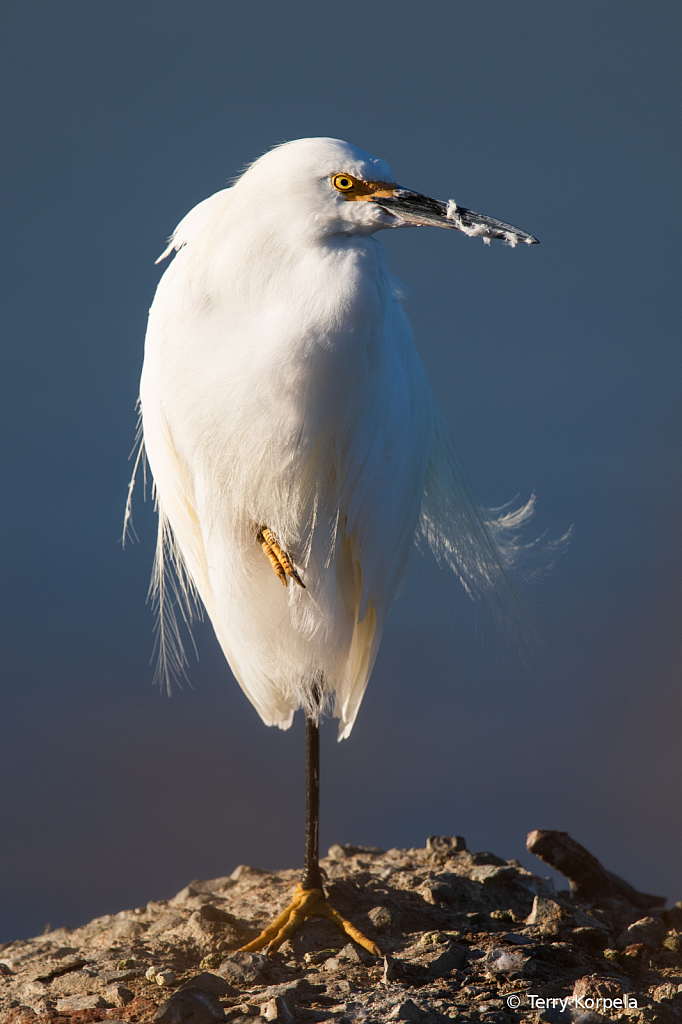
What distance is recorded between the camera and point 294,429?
80.6 inches

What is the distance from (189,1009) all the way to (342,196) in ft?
6.18

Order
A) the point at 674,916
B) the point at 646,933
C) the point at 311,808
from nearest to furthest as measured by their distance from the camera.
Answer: the point at 646,933 → the point at 674,916 → the point at 311,808

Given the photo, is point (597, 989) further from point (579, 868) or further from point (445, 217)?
point (445, 217)

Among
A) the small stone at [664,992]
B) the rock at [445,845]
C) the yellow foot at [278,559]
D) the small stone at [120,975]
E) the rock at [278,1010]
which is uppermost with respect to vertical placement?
the yellow foot at [278,559]

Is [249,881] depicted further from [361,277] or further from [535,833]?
[361,277]

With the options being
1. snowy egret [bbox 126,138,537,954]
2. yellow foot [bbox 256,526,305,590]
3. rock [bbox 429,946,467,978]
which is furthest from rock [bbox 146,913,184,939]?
yellow foot [bbox 256,526,305,590]

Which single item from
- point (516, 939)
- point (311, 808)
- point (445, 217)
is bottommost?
point (516, 939)

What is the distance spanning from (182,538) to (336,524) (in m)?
0.57

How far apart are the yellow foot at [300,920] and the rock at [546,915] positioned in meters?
0.47

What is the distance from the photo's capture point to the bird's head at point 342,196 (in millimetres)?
1982

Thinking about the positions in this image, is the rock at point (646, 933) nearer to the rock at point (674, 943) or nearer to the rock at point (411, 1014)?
the rock at point (674, 943)

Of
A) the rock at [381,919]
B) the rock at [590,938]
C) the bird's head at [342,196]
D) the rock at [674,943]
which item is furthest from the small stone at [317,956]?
the bird's head at [342,196]

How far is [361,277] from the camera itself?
1.94 meters

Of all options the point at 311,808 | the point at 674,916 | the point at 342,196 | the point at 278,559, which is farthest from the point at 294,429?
the point at 674,916
